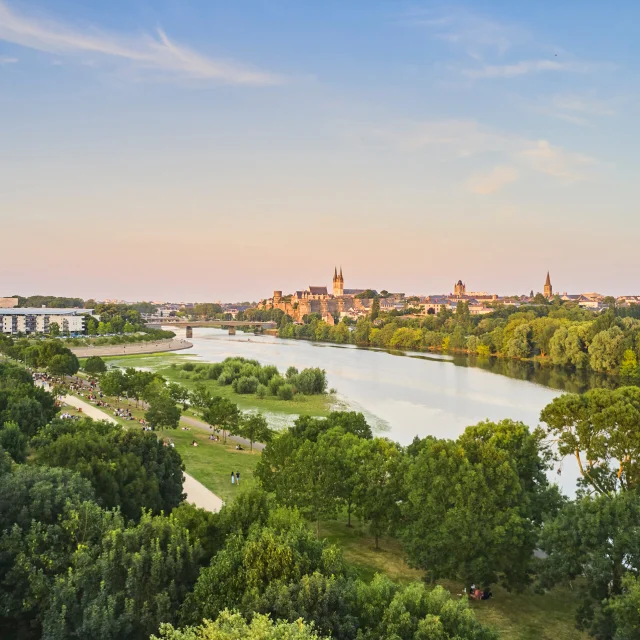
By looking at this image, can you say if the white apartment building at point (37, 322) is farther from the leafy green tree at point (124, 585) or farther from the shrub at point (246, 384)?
the leafy green tree at point (124, 585)

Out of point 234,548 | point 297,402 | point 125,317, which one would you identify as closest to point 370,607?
point 234,548

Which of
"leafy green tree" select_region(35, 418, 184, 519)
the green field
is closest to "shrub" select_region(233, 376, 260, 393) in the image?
the green field

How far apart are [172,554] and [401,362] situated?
66730mm

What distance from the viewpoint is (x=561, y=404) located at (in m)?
18.7

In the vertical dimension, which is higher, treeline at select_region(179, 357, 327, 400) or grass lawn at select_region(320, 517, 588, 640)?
→ treeline at select_region(179, 357, 327, 400)

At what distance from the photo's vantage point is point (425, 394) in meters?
48.6

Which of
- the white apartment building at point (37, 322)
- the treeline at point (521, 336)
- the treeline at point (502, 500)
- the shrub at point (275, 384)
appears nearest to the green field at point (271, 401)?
the shrub at point (275, 384)

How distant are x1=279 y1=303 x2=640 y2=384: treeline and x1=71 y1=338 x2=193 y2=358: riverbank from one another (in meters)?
35.2

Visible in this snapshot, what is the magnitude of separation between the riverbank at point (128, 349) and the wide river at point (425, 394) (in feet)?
34.7

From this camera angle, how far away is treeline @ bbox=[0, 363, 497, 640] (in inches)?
347

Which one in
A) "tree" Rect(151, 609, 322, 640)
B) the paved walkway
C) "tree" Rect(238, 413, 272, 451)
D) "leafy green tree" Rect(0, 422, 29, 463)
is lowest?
the paved walkway

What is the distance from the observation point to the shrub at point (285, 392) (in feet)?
151

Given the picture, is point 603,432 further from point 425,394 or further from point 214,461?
point 425,394

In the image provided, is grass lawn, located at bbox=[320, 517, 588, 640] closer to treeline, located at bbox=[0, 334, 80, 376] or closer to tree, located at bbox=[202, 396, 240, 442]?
tree, located at bbox=[202, 396, 240, 442]
